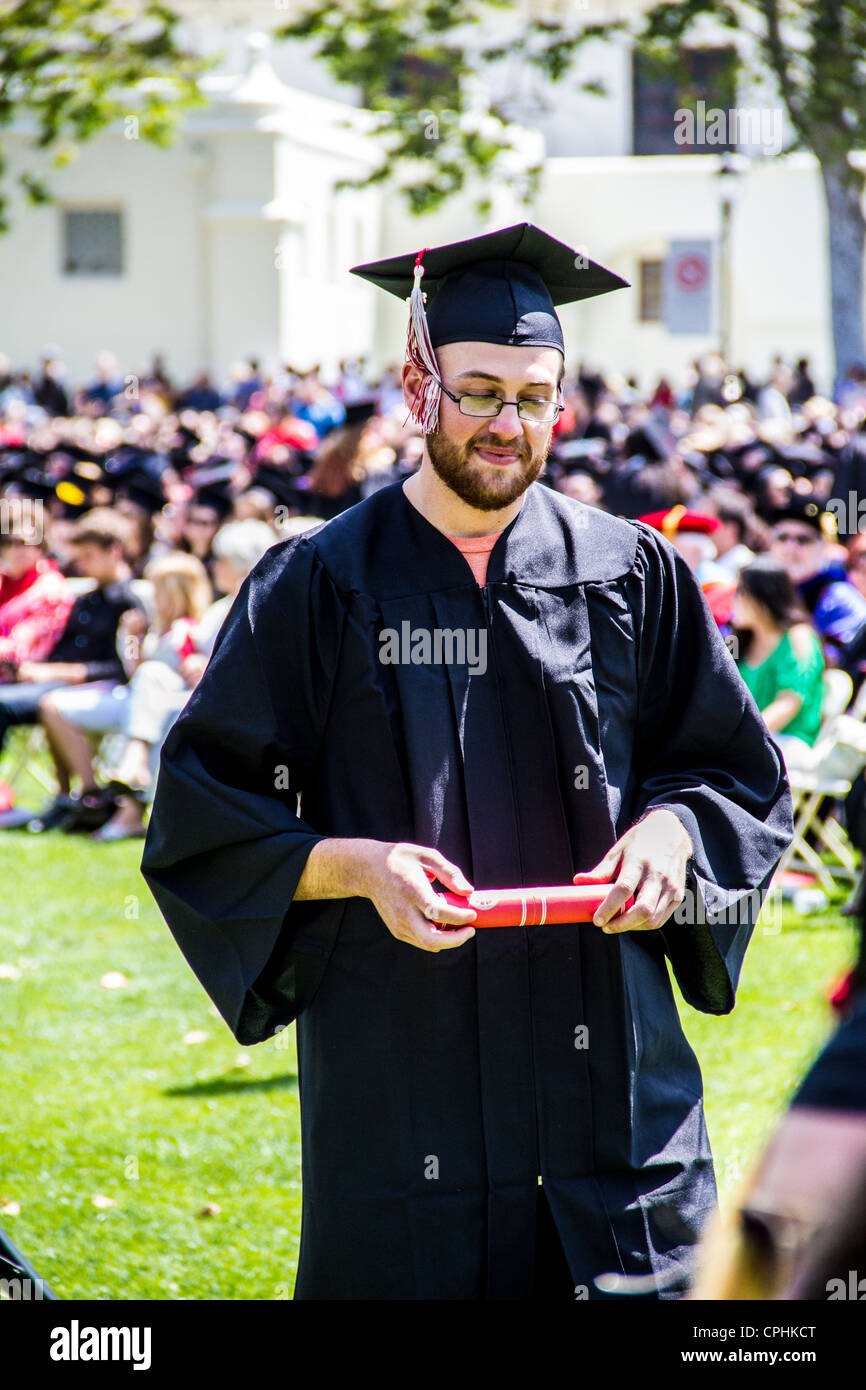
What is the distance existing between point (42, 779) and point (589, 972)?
8.43 metres

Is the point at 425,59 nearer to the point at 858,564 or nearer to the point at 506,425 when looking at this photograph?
the point at 858,564

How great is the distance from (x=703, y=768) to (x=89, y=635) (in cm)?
776

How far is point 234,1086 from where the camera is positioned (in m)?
5.56

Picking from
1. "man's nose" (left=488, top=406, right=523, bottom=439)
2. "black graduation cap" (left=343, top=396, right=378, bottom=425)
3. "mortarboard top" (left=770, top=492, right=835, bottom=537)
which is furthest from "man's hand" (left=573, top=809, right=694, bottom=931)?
"black graduation cap" (left=343, top=396, right=378, bottom=425)

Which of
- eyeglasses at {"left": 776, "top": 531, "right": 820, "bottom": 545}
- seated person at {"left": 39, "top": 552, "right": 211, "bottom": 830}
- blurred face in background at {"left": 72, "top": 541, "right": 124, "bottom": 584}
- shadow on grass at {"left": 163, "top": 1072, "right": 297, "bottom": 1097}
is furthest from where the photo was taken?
blurred face in background at {"left": 72, "top": 541, "right": 124, "bottom": 584}

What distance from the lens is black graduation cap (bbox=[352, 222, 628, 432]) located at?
2729 millimetres

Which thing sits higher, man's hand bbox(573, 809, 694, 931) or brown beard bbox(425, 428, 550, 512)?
brown beard bbox(425, 428, 550, 512)

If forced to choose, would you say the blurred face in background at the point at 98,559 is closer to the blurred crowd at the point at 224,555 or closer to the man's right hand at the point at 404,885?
the blurred crowd at the point at 224,555

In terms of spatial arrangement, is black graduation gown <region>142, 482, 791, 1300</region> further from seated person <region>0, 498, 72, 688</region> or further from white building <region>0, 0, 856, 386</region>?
white building <region>0, 0, 856, 386</region>

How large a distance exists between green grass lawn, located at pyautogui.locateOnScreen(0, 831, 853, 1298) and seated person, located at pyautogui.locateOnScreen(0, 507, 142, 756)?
230cm

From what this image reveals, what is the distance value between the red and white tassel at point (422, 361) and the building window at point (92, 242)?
32.4 meters

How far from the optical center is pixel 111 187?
1307 inches

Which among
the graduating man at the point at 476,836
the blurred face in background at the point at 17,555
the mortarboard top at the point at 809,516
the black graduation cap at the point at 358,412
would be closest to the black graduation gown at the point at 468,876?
the graduating man at the point at 476,836

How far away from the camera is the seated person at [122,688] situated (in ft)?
29.8
